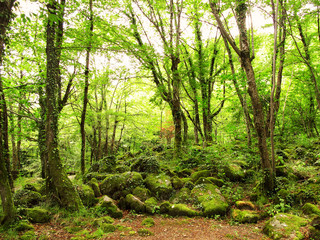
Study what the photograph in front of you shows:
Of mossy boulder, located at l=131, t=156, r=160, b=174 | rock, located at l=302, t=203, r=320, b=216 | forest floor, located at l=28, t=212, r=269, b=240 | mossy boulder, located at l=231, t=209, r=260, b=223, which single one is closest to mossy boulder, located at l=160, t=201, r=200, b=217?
forest floor, located at l=28, t=212, r=269, b=240

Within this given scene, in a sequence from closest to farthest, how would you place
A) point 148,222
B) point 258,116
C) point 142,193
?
1. point 148,222
2. point 258,116
3. point 142,193

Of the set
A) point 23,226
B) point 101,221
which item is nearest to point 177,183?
point 101,221

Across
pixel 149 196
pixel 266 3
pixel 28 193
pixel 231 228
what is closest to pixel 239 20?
pixel 266 3

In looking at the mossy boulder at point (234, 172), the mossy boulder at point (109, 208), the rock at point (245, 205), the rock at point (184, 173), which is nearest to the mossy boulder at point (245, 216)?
the rock at point (245, 205)

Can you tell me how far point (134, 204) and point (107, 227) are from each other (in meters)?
1.41

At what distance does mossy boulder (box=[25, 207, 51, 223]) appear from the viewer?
15.0ft

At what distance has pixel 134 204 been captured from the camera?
579cm

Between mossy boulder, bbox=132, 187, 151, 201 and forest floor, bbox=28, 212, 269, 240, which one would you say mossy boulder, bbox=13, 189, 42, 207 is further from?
mossy boulder, bbox=132, 187, 151, 201

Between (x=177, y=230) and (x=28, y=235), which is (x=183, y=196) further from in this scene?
(x=28, y=235)

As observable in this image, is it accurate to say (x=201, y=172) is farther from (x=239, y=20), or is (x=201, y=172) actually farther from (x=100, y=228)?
(x=239, y=20)

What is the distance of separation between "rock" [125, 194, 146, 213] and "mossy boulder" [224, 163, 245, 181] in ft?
12.4

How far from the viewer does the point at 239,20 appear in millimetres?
5902

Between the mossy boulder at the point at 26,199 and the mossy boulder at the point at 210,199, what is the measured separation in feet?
17.5

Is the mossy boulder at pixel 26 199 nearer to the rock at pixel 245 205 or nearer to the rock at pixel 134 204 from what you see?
the rock at pixel 134 204
